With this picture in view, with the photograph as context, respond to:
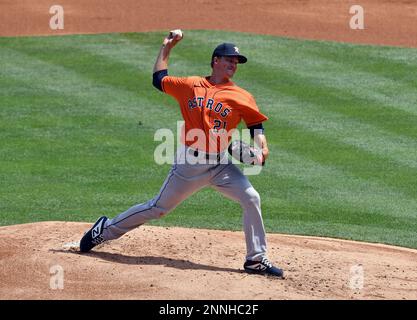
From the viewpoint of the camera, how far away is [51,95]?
15062mm

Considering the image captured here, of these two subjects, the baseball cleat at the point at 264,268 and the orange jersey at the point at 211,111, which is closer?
the orange jersey at the point at 211,111

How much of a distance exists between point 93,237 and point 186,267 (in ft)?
2.85

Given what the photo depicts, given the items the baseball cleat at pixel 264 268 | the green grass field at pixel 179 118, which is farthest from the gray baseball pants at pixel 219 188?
the green grass field at pixel 179 118

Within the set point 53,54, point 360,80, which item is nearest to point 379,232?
point 360,80

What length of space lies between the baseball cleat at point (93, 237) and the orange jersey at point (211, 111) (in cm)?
111

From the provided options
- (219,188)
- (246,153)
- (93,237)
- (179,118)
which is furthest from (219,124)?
(179,118)

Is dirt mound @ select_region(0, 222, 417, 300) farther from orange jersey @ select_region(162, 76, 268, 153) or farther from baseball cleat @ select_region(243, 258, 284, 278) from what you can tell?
orange jersey @ select_region(162, 76, 268, 153)

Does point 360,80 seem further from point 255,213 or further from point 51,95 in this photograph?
point 255,213

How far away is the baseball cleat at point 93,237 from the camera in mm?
8617

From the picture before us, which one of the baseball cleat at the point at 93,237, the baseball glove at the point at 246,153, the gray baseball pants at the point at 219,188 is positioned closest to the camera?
the baseball glove at the point at 246,153

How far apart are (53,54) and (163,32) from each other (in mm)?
2199

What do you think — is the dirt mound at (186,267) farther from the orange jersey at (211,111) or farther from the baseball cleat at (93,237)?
the orange jersey at (211,111)

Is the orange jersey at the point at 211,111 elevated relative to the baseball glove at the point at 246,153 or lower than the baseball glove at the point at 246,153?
elevated

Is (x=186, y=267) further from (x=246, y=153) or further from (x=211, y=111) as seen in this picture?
(x=211, y=111)
